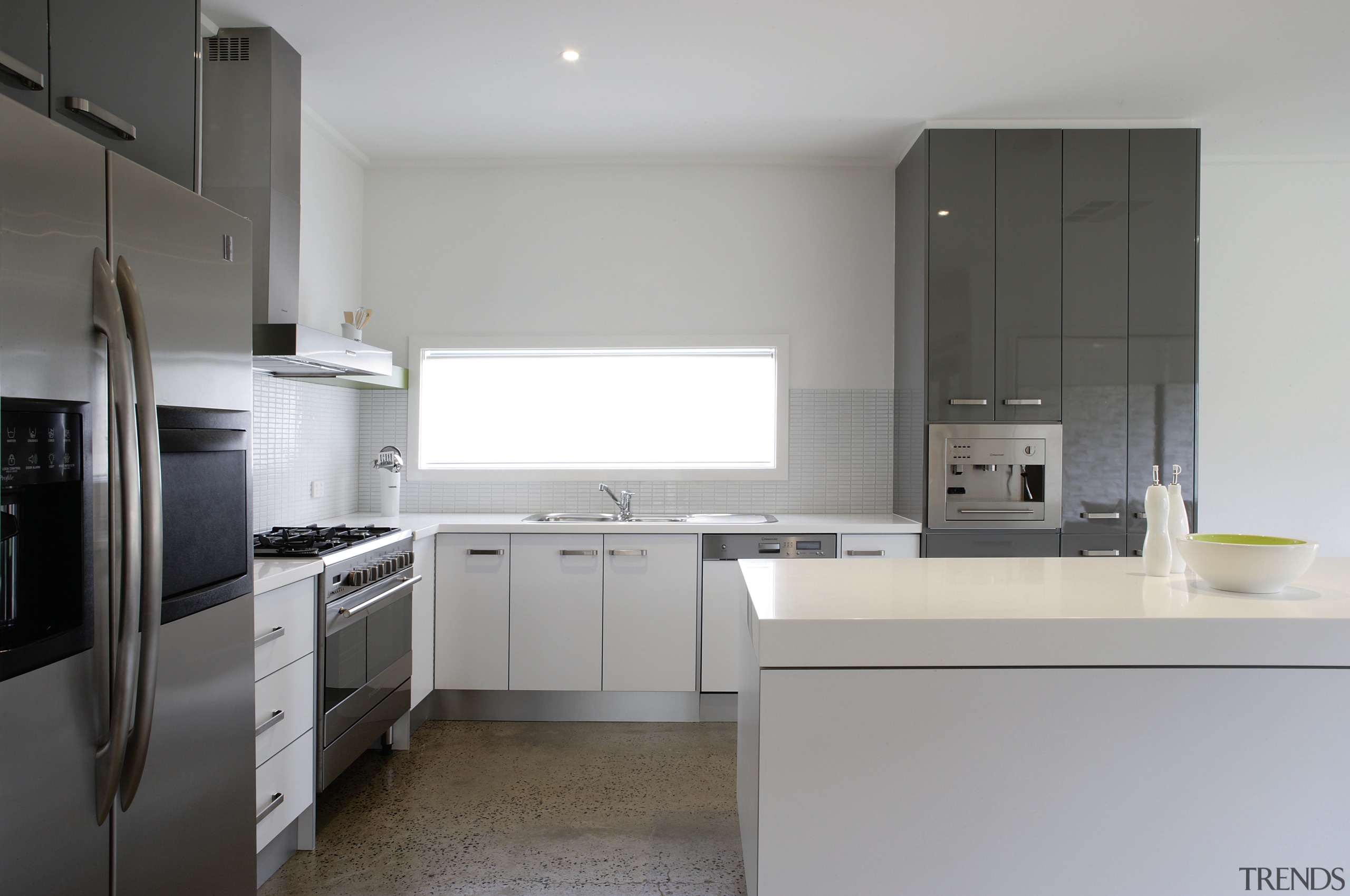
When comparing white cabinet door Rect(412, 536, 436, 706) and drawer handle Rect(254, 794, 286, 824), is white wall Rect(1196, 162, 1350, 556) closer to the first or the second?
white cabinet door Rect(412, 536, 436, 706)

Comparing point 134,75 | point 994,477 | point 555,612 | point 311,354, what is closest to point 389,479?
point 555,612

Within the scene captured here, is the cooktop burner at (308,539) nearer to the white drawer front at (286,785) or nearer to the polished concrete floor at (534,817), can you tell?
the white drawer front at (286,785)

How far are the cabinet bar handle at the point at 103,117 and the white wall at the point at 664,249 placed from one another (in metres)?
2.49

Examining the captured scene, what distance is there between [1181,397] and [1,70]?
4.08 metres

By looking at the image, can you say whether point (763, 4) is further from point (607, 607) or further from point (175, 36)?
point (607, 607)

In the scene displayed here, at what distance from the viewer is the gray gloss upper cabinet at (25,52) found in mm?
1115

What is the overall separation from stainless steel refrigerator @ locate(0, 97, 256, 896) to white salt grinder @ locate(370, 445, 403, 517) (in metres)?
1.95

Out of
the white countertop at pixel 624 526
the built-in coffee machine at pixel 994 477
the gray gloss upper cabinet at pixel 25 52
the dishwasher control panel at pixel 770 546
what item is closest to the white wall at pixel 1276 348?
the built-in coffee machine at pixel 994 477

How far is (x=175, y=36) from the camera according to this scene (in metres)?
1.58

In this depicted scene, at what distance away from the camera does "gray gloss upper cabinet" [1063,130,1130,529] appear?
3.26 meters

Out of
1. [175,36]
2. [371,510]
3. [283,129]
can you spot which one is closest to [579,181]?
[283,129]

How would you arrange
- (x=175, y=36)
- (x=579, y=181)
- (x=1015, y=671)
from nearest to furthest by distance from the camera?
(x=1015, y=671) → (x=175, y=36) → (x=579, y=181)

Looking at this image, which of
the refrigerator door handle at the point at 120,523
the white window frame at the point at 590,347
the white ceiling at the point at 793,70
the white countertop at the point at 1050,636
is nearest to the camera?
the refrigerator door handle at the point at 120,523

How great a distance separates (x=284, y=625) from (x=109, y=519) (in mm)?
980
